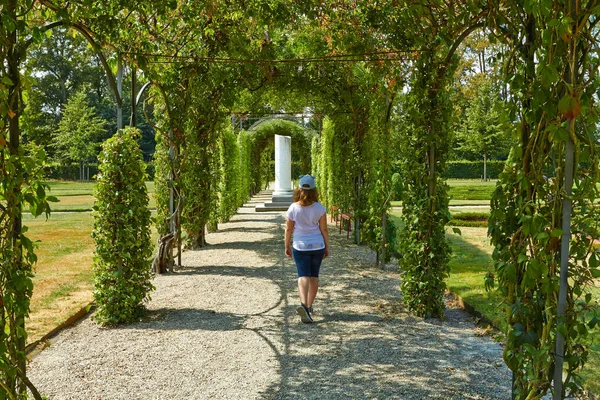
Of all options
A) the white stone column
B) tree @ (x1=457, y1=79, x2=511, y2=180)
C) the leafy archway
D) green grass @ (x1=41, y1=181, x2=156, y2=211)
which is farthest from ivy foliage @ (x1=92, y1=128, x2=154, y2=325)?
tree @ (x1=457, y1=79, x2=511, y2=180)

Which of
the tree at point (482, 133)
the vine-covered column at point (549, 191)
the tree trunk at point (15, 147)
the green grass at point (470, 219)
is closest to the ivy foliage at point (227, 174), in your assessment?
the green grass at point (470, 219)

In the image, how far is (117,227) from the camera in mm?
5453

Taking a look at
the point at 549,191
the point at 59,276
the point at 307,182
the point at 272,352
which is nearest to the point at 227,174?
the point at 59,276

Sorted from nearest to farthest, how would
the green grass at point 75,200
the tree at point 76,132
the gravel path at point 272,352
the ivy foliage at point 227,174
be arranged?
the gravel path at point 272,352 < the ivy foliage at point 227,174 < the green grass at point 75,200 < the tree at point 76,132

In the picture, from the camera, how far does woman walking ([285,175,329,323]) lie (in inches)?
217

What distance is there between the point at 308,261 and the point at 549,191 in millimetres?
→ 3267

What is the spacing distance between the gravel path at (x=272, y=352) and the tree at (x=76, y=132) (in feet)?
120

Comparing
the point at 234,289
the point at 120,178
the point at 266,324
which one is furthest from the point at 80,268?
the point at 266,324

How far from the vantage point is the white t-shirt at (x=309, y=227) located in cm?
550

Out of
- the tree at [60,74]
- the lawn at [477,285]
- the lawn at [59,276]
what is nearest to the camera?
the lawn at [477,285]

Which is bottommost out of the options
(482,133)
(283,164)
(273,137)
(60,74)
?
(283,164)

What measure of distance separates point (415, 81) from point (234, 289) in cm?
355

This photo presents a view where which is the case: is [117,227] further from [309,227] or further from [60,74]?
[60,74]

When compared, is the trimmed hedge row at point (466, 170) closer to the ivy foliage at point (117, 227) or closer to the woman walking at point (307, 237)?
the woman walking at point (307, 237)
